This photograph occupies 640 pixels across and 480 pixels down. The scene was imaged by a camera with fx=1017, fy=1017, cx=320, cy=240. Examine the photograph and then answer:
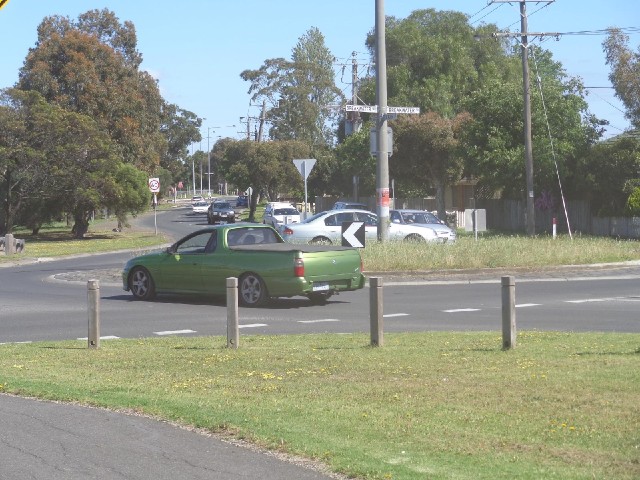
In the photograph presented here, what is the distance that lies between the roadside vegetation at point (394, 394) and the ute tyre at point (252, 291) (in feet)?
17.9

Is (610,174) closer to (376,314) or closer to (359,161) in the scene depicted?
(359,161)

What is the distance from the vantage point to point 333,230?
33.1 meters

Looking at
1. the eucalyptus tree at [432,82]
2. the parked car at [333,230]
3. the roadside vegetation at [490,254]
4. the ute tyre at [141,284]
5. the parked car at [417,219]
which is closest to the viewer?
the ute tyre at [141,284]

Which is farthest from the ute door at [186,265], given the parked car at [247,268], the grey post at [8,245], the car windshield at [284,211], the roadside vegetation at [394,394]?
the car windshield at [284,211]

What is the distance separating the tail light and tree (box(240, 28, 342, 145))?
59.9 meters

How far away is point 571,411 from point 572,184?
133ft

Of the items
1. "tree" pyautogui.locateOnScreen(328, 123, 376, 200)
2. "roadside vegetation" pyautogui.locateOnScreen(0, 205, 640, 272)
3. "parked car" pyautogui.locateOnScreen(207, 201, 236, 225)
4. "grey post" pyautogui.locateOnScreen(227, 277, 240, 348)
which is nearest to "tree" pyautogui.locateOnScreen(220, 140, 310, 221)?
"tree" pyautogui.locateOnScreen(328, 123, 376, 200)

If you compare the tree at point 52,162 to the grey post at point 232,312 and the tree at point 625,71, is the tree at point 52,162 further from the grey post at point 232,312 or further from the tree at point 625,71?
the grey post at point 232,312

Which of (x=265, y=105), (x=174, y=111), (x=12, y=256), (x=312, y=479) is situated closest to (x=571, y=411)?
(x=312, y=479)

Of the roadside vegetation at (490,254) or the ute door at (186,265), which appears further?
the roadside vegetation at (490,254)

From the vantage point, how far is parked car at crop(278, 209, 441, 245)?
107ft

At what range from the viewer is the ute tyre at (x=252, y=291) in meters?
19.5

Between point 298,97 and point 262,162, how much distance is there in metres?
8.15

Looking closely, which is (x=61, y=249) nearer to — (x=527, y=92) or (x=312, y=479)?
(x=527, y=92)
